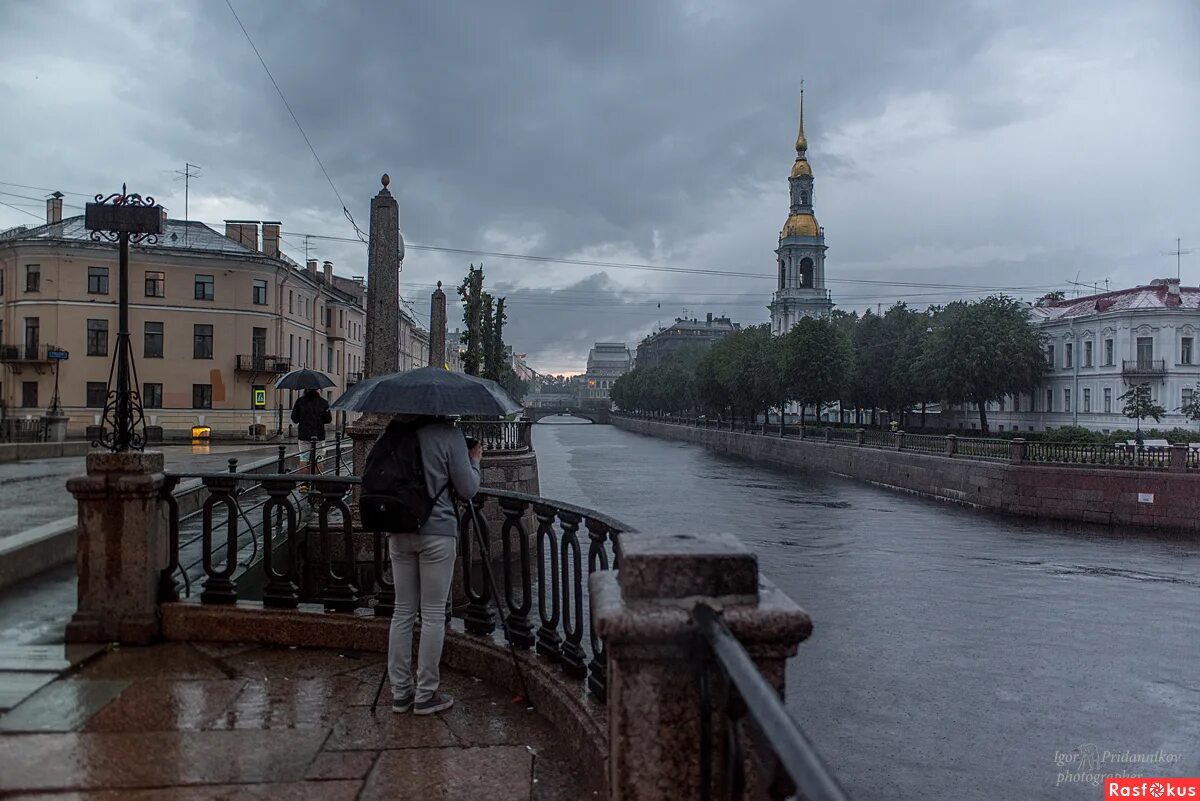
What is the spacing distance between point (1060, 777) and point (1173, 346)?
158 feet

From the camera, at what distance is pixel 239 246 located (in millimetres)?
44062

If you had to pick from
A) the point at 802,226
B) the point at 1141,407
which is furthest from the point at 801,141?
the point at 1141,407

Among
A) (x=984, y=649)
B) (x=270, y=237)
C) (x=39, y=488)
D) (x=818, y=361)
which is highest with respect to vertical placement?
(x=270, y=237)

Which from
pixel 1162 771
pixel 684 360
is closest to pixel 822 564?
pixel 1162 771

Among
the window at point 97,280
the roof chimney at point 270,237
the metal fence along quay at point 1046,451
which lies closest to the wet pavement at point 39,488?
the window at point 97,280

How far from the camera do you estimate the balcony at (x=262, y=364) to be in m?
42.9

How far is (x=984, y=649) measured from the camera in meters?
12.8

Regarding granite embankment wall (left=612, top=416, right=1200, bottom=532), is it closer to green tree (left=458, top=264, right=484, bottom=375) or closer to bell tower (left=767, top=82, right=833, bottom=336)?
green tree (left=458, top=264, right=484, bottom=375)

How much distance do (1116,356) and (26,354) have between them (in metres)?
57.6

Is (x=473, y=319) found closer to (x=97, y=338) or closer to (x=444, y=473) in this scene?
(x=97, y=338)

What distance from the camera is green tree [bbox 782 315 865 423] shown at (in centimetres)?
5241

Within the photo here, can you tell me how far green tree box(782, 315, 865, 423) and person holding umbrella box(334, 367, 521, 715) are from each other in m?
50.0

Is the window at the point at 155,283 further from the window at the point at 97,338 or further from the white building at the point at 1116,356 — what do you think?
the white building at the point at 1116,356

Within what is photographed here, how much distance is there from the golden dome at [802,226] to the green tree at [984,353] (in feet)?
222
